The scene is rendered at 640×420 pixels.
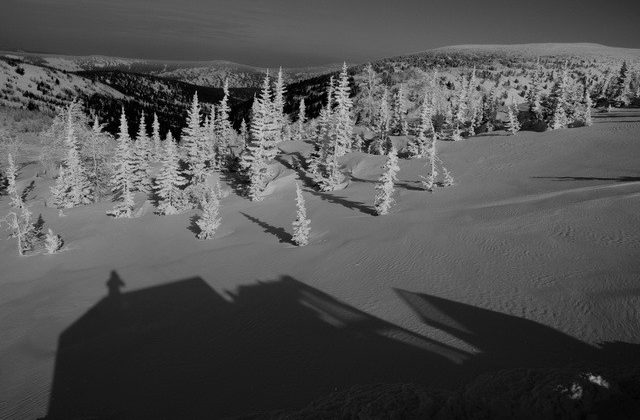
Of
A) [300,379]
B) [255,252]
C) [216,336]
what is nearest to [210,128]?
[255,252]

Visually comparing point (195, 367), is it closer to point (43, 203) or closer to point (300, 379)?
point (300, 379)

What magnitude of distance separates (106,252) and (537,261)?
27732mm

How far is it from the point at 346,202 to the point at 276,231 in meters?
7.57

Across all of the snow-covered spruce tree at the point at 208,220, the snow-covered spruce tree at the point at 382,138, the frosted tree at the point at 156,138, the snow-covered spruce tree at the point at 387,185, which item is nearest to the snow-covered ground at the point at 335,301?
the snow-covered spruce tree at the point at 387,185

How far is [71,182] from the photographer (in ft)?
146

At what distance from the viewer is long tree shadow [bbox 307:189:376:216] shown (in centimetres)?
3092

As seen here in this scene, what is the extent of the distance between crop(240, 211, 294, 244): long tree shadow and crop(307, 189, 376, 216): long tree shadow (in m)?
6.37

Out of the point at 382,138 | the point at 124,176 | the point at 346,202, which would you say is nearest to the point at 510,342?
the point at 346,202

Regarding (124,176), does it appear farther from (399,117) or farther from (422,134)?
(399,117)

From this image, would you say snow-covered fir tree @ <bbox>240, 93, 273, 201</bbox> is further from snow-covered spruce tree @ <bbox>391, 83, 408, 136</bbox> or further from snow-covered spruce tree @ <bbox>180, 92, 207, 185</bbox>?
snow-covered spruce tree @ <bbox>391, 83, 408, 136</bbox>

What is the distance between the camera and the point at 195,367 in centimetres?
1277

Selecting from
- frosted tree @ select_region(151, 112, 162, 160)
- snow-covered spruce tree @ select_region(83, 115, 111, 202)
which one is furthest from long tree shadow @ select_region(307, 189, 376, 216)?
snow-covered spruce tree @ select_region(83, 115, 111, 202)

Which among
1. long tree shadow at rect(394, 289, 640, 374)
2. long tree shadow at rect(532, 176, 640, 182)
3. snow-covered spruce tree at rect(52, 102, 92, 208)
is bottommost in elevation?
snow-covered spruce tree at rect(52, 102, 92, 208)

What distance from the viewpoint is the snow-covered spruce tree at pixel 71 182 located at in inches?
1677
